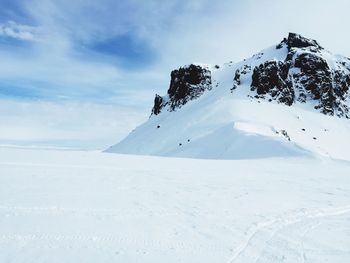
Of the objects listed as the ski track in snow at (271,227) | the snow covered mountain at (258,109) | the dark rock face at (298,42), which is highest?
the dark rock face at (298,42)

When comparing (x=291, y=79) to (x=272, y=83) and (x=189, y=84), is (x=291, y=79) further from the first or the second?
(x=189, y=84)

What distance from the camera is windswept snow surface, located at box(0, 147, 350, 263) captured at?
24.5ft

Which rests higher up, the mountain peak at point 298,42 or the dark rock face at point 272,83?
the mountain peak at point 298,42

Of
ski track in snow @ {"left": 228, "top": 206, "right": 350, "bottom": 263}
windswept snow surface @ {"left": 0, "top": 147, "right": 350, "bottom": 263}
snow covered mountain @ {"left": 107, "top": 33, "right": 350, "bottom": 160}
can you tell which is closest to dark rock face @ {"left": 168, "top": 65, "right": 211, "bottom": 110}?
snow covered mountain @ {"left": 107, "top": 33, "right": 350, "bottom": 160}

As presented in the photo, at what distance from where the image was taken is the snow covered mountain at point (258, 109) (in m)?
52.2

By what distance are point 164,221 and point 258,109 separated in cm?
6529

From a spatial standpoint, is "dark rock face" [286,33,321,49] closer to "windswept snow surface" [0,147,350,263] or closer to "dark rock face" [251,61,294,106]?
"dark rock face" [251,61,294,106]

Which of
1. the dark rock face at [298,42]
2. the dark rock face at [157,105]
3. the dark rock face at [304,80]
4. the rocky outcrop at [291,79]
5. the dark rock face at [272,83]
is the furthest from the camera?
the dark rock face at [157,105]

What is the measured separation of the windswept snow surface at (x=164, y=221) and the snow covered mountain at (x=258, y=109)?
94.5 ft

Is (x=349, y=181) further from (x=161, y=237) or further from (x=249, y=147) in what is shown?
(x=249, y=147)

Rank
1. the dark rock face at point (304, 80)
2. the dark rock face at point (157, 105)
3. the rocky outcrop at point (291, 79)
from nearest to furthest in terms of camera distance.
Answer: the dark rock face at point (304, 80) < the rocky outcrop at point (291, 79) < the dark rock face at point (157, 105)

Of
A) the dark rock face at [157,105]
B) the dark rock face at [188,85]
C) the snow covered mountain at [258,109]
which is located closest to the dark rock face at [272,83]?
the snow covered mountain at [258,109]

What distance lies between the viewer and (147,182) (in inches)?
676

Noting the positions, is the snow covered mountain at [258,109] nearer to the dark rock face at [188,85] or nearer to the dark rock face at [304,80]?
the dark rock face at [188,85]
